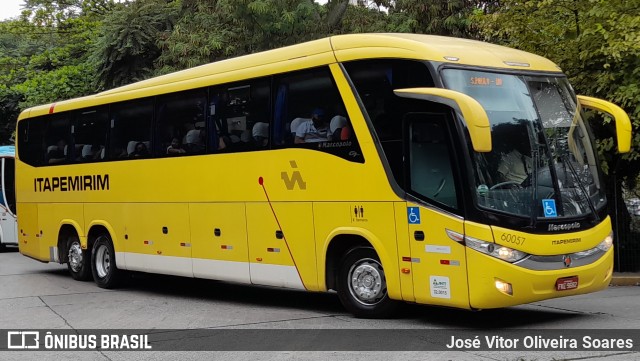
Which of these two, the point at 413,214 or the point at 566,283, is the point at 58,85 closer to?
the point at 413,214

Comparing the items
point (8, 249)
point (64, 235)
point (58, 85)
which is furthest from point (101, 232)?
point (58, 85)

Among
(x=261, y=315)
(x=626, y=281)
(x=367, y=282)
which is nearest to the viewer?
(x=367, y=282)

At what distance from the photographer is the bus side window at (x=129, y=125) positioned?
1449 cm

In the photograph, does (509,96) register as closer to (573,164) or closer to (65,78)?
(573,164)

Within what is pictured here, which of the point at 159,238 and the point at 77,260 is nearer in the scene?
the point at 159,238

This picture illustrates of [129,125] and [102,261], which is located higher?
[129,125]

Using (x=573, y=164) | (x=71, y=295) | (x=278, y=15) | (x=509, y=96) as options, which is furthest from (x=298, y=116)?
(x=278, y=15)

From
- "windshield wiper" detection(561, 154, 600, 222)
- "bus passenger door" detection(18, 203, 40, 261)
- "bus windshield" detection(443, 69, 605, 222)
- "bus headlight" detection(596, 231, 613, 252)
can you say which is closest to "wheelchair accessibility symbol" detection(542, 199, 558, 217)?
"bus windshield" detection(443, 69, 605, 222)

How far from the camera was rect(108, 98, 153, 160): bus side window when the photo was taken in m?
14.5

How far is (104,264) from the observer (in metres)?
16.0

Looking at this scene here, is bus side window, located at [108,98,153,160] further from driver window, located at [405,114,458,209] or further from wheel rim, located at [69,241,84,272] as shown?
driver window, located at [405,114,458,209]

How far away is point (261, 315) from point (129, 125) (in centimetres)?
521

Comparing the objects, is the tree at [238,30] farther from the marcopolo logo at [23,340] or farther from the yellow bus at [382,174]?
the marcopolo logo at [23,340]

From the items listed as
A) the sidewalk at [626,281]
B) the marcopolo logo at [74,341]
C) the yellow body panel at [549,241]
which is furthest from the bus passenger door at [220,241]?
the sidewalk at [626,281]
